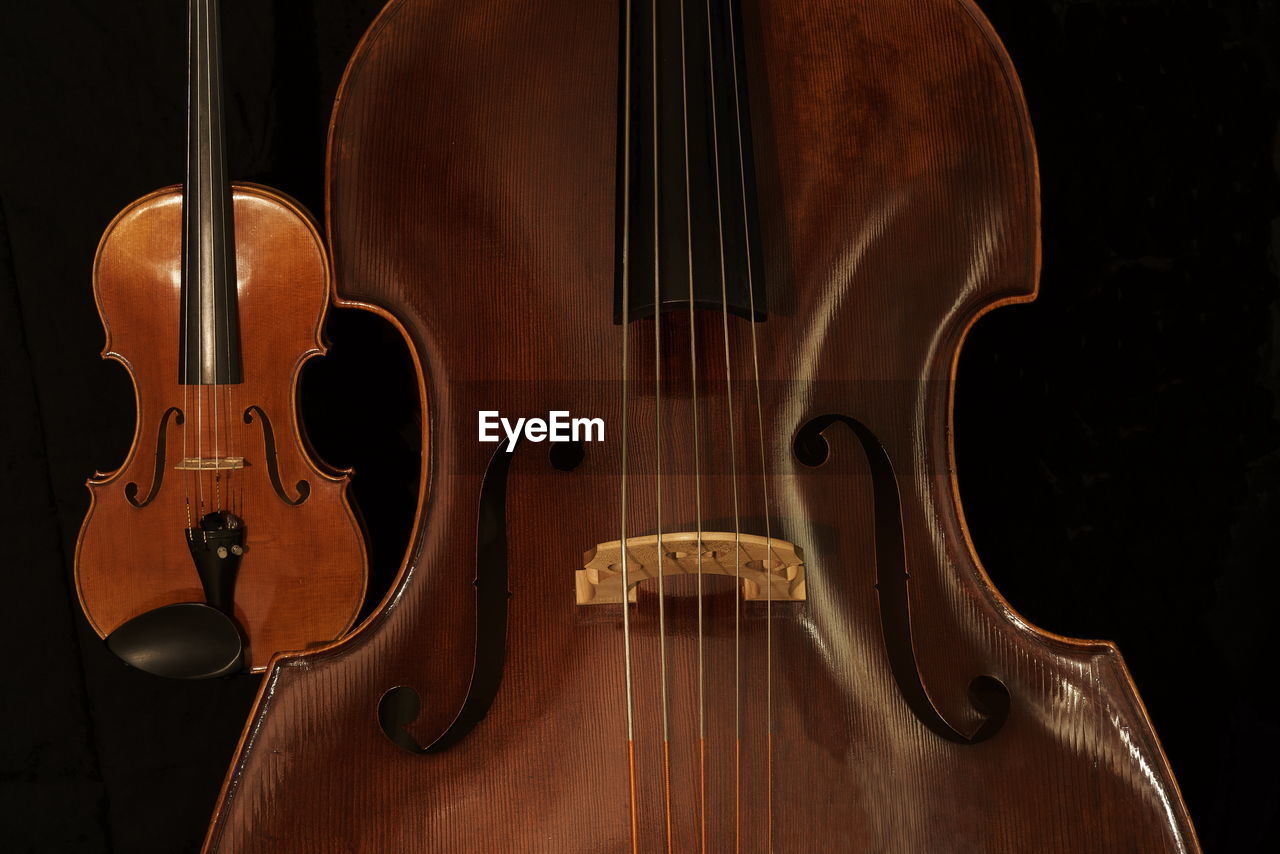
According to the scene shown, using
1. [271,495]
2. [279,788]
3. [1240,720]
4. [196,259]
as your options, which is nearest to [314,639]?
[271,495]

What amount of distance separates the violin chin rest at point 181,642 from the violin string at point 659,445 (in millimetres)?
526

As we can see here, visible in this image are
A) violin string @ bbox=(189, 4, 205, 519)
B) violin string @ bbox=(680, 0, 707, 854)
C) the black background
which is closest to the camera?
violin string @ bbox=(680, 0, 707, 854)

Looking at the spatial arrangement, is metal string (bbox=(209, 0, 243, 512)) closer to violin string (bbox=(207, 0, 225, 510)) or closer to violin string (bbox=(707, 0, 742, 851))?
violin string (bbox=(207, 0, 225, 510))

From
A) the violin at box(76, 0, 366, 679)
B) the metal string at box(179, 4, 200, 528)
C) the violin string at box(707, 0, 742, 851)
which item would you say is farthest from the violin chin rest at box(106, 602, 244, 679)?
the violin string at box(707, 0, 742, 851)

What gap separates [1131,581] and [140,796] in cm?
144

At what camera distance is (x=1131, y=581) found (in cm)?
129

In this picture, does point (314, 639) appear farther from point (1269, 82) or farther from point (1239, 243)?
point (1269, 82)

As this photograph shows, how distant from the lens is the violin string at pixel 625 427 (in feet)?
2.40

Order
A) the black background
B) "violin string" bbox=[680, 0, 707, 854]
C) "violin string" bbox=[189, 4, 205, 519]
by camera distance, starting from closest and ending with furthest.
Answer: "violin string" bbox=[680, 0, 707, 854] < "violin string" bbox=[189, 4, 205, 519] < the black background

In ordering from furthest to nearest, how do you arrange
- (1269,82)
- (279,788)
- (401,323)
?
(1269,82)
(401,323)
(279,788)

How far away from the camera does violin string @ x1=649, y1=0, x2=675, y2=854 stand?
731 mm

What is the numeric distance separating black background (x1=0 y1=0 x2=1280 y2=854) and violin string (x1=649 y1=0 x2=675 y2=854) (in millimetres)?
559

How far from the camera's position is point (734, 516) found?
2.62ft

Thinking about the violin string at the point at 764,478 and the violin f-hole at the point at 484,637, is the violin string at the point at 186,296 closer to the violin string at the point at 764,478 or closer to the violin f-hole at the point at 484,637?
the violin f-hole at the point at 484,637
